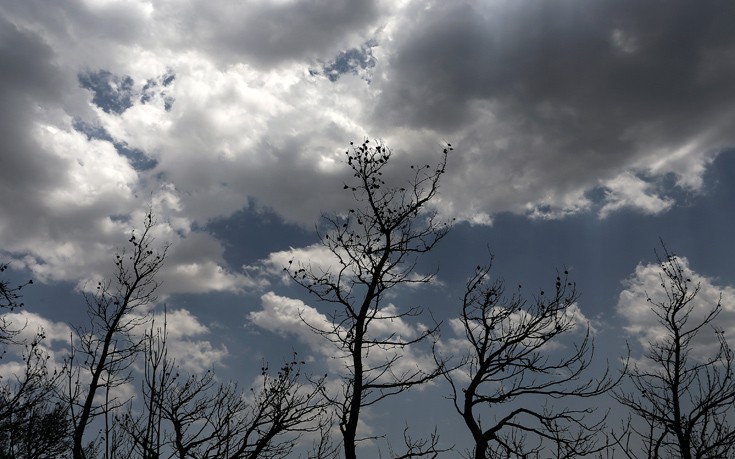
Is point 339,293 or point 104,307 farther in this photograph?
point 104,307

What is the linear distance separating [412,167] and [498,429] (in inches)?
221

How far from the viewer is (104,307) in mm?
14984

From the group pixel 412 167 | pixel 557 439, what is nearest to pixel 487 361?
pixel 557 439

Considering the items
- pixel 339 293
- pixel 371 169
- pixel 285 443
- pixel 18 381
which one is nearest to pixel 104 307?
pixel 18 381

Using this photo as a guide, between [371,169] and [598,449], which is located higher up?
[371,169]

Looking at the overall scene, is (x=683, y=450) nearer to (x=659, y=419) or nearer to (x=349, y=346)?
(x=659, y=419)

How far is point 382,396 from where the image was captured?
34.5 feet

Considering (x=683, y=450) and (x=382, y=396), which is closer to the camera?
(x=382, y=396)

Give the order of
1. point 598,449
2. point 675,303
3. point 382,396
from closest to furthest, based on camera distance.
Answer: point 598,449 < point 382,396 < point 675,303

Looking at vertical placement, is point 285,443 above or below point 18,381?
below

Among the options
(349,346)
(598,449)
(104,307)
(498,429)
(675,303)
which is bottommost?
(598,449)

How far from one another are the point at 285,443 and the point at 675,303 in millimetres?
10658

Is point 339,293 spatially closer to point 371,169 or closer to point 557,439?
point 371,169

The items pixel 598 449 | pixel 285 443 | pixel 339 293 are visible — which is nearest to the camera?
pixel 598 449
